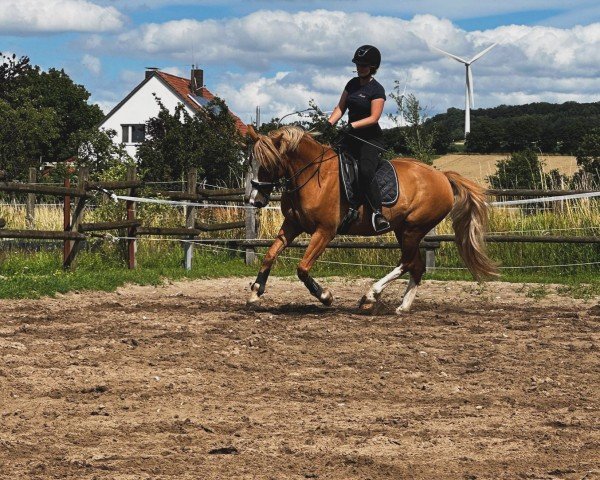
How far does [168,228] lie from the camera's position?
56.2 ft

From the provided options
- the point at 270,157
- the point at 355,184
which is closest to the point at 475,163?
the point at 355,184

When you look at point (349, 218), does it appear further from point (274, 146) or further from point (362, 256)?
point (362, 256)

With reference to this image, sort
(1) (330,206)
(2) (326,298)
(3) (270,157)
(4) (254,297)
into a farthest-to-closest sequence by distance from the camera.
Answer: (2) (326,298)
(4) (254,297)
(1) (330,206)
(3) (270,157)

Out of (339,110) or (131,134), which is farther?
(131,134)

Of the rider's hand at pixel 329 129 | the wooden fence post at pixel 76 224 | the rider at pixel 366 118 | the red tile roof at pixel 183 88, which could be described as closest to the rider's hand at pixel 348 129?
the rider at pixel 366 118

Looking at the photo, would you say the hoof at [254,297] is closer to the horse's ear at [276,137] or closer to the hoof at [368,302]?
the hoof at [368,302]

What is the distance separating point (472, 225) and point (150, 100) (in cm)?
5432

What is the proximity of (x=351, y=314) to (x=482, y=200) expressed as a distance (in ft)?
7.32

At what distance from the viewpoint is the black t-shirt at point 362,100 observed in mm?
10633

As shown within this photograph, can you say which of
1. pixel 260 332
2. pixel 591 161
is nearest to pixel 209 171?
pixel 591 161

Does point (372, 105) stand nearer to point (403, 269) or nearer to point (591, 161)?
point (403, 269)

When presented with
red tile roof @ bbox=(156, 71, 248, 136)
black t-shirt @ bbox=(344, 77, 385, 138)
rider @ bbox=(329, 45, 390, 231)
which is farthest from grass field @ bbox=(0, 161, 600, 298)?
red tile roof @ bbox=(156, 71, 248, 136)

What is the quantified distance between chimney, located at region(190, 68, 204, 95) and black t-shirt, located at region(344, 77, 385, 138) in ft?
170

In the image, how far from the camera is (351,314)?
35.7ft
